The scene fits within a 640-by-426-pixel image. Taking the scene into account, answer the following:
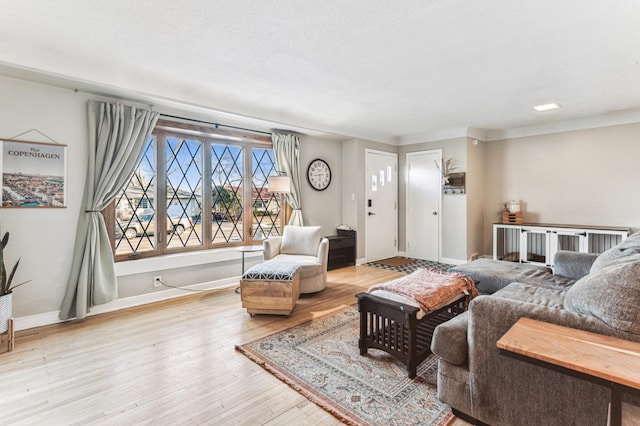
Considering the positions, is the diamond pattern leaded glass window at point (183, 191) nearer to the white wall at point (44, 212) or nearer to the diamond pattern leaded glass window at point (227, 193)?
the diamond pattern leaded glass window at point (227, 193)

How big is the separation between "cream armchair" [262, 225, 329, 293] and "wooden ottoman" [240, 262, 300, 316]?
518 millimetres

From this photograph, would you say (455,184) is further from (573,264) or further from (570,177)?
(573,264)

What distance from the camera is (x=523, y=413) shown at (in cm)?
143

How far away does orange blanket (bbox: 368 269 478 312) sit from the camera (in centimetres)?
222

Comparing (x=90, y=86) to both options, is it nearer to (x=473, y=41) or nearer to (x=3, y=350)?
(x=3, y=350)

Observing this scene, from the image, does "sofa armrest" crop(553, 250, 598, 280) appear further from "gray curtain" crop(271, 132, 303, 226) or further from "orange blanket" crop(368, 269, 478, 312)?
"gray curtain" crop(271, 132, 303, 226)

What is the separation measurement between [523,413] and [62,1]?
3.35 meters

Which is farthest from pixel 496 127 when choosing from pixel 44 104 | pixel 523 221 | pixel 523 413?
pixel 44 104

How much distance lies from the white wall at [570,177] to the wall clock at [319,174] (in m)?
2.93

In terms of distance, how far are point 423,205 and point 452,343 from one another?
15.0 feet

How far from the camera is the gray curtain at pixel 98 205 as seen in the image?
3072 mm

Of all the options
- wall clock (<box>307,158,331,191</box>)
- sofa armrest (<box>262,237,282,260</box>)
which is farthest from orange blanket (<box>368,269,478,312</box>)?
wall clock (<box>307,158,331,191</box>)

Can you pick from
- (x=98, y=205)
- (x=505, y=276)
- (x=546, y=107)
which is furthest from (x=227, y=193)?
(x=546, y=107)

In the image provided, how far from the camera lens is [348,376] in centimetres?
208
